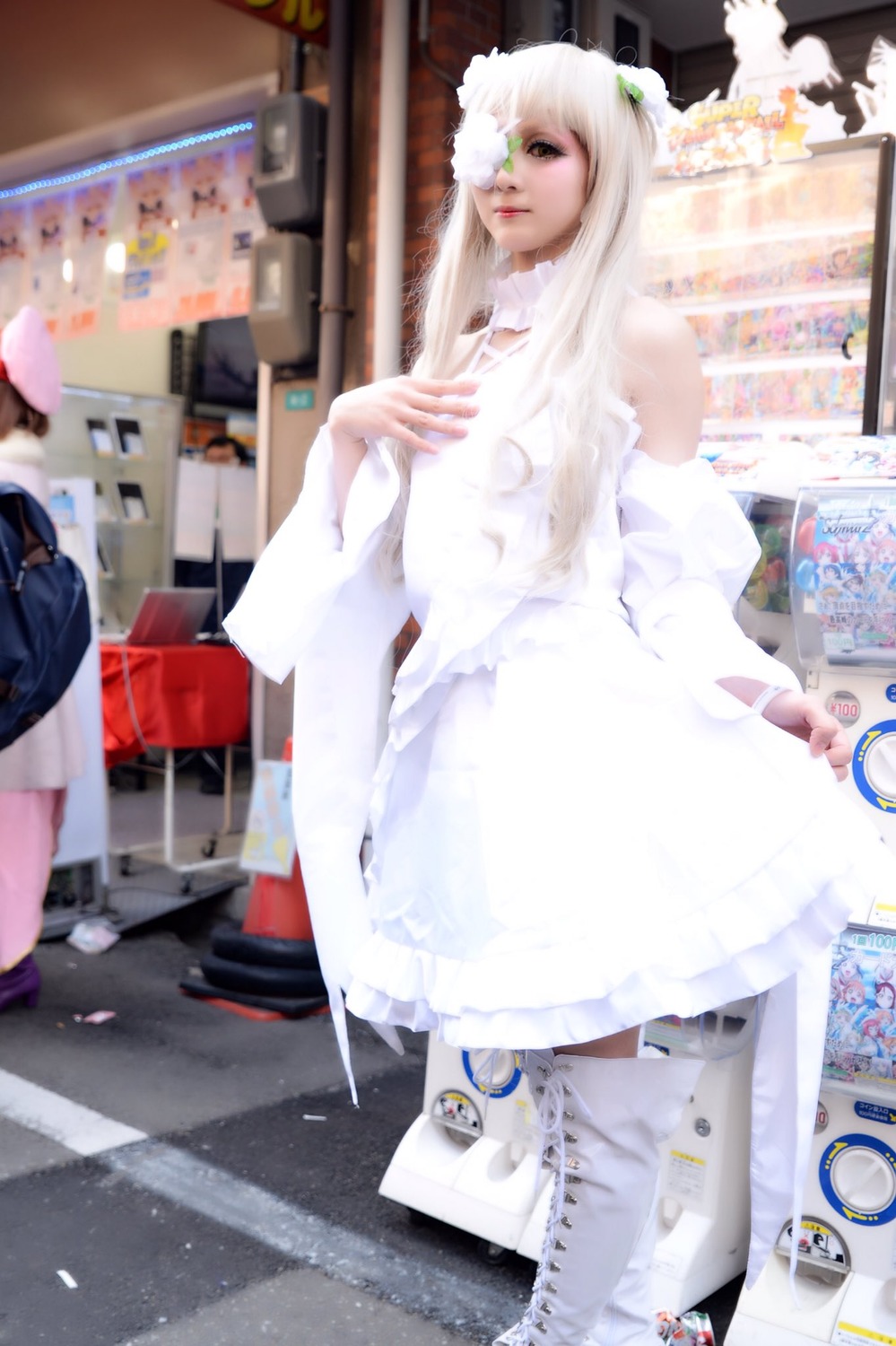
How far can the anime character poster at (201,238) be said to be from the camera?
5.41m

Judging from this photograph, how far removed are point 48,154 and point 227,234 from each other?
1.48 m

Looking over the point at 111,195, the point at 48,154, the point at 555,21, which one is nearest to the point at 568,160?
the point at 555,21

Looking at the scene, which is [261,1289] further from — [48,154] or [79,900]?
[48,154]

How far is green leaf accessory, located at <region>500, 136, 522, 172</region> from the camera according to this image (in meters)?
1.50

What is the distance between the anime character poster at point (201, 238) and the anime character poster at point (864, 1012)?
4301 millimetres

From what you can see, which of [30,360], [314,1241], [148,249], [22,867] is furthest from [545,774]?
[148,249]

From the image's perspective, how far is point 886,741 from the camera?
2.10 meters

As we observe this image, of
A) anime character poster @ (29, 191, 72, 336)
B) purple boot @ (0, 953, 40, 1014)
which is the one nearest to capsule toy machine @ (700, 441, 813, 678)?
purple boot @ (0, 953, 40, 1014)

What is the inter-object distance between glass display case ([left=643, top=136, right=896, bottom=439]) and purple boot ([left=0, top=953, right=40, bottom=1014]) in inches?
97.2

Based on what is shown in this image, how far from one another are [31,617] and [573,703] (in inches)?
90.1

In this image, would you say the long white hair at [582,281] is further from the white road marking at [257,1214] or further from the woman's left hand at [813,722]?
the white road marking at [257,1214]

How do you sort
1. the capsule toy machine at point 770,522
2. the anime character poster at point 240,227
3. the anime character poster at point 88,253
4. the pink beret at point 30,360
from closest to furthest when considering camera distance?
the capsule toy machine at point 770,522
the pink beret at point 30,360
the anime character poster at point 240,227
the anime character poster at point 88,253

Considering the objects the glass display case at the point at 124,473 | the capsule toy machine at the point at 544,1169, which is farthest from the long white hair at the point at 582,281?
the glass display case at the point at 124,473

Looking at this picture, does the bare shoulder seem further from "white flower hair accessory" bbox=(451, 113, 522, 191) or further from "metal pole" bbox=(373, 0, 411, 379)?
"metal pole" bbox=(373, 0, 411, 379)
